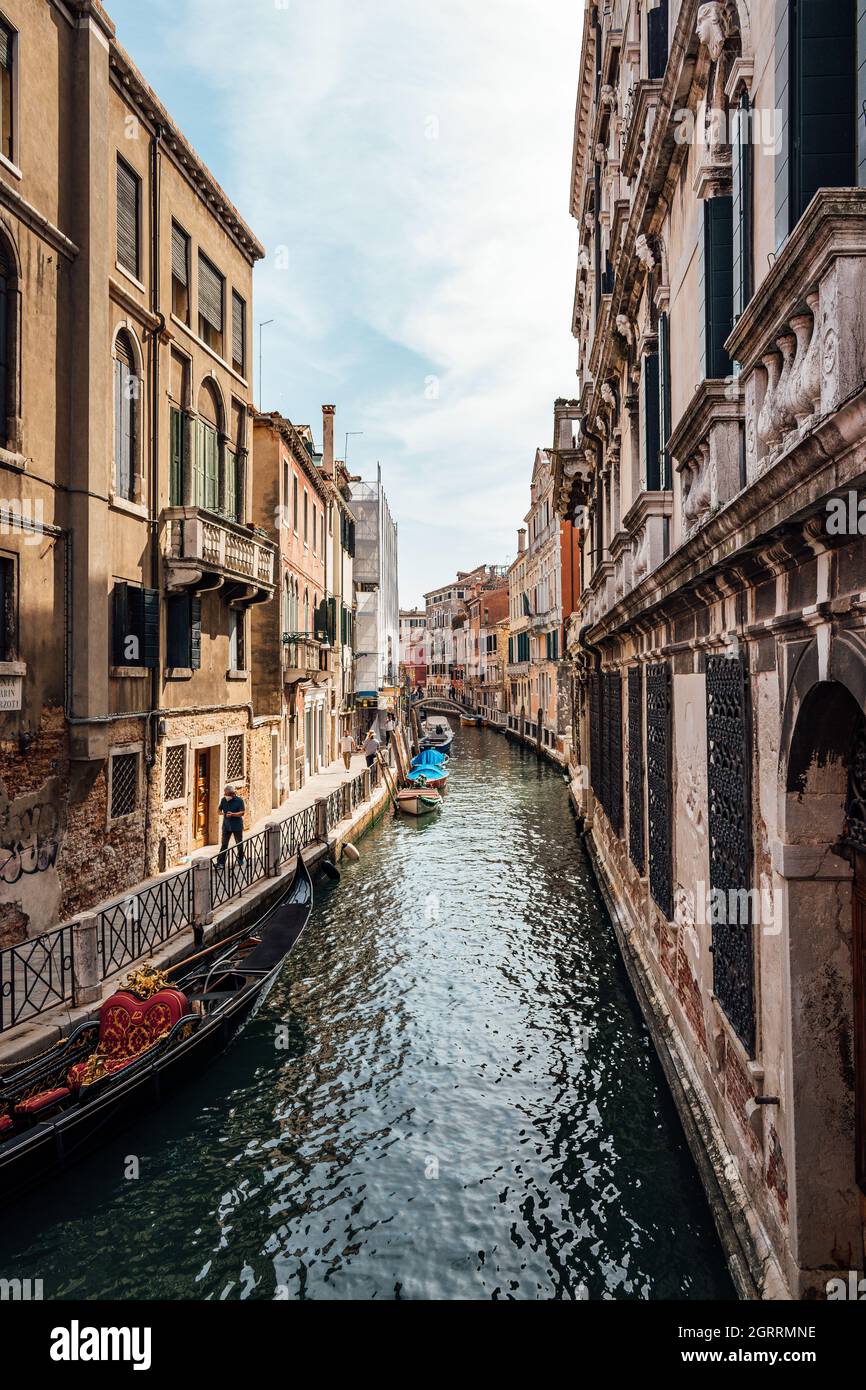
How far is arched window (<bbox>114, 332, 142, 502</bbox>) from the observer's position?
1009cm

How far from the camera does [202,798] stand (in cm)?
1329

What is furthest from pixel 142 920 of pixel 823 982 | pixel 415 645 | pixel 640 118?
pixel 415 645

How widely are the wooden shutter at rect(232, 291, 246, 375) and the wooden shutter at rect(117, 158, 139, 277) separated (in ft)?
11.5

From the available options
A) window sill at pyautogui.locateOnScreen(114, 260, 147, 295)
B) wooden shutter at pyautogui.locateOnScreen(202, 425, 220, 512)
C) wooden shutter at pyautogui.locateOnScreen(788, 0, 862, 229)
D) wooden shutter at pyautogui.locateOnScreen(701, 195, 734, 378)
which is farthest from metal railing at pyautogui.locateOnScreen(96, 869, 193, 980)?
wooden shutter at pyautogui.locateOnScreen(788, 0, 862, 229)

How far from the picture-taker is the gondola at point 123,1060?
532cm

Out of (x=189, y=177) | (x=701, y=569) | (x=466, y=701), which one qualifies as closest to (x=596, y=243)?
(x=189, y=177)

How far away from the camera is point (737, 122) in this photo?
4691 millimetres

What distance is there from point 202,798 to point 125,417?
5.95 meters

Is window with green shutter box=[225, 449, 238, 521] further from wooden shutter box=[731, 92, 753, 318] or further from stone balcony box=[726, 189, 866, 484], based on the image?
stone balcony box=[726, 189, 866, 484]

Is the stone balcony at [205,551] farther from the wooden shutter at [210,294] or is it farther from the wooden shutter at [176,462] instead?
the wooden shutter at [210,294]

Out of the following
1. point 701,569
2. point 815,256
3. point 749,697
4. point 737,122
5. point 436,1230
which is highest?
point 737,122

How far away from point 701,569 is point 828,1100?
2.71 metres
